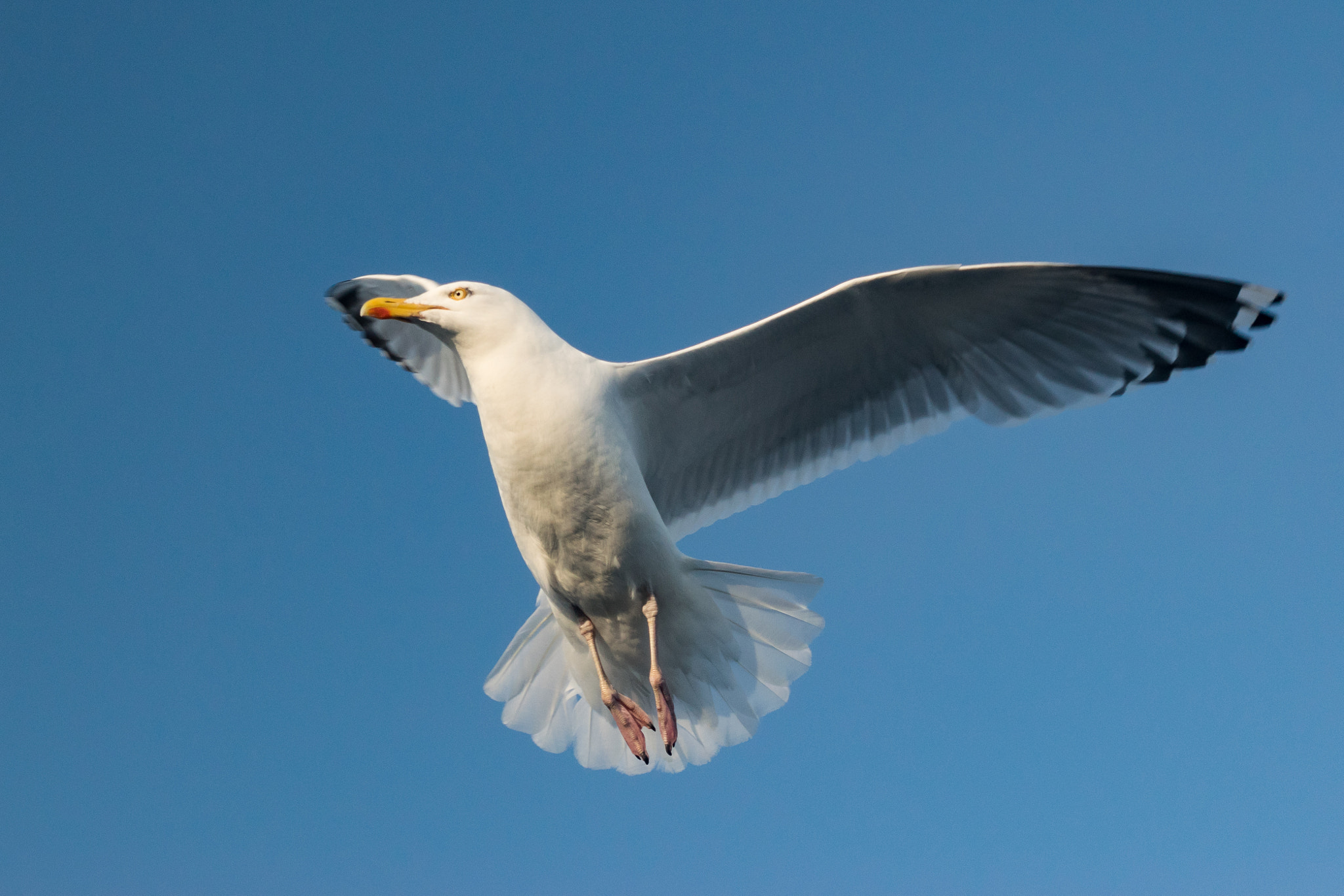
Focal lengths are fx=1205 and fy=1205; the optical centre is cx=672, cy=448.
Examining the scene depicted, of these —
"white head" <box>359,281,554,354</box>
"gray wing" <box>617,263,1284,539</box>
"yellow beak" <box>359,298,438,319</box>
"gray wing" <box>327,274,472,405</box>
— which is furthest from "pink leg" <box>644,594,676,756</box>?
"gray wing" <box>327,274,472,405</box>

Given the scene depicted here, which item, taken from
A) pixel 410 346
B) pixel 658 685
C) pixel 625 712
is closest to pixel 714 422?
pixel 658 685

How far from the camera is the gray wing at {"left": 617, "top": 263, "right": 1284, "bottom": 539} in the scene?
4879 millimetres

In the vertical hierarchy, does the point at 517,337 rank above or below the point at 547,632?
above

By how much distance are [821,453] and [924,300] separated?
34.5 inches

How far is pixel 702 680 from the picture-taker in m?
5.16

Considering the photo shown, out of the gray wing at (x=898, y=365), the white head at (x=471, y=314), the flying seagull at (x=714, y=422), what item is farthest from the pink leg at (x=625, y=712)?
the white head at (x=471, y=314)

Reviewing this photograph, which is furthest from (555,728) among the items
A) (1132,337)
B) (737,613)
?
(1132,337)

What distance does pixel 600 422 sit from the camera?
4.46 meters

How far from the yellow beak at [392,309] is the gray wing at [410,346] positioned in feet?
4.12

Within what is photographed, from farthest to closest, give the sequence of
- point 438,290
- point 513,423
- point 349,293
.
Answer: point 349,293 < point 438,290 < point 513,423

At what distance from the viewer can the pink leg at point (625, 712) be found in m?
4.72

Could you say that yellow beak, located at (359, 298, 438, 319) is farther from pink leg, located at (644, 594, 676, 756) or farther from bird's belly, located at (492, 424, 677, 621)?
pink leg, located at (644, 594, 676, 756)

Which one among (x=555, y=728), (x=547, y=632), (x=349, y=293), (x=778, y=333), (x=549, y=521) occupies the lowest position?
(x=555, y=728)

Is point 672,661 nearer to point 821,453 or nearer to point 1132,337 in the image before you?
point 821,453
